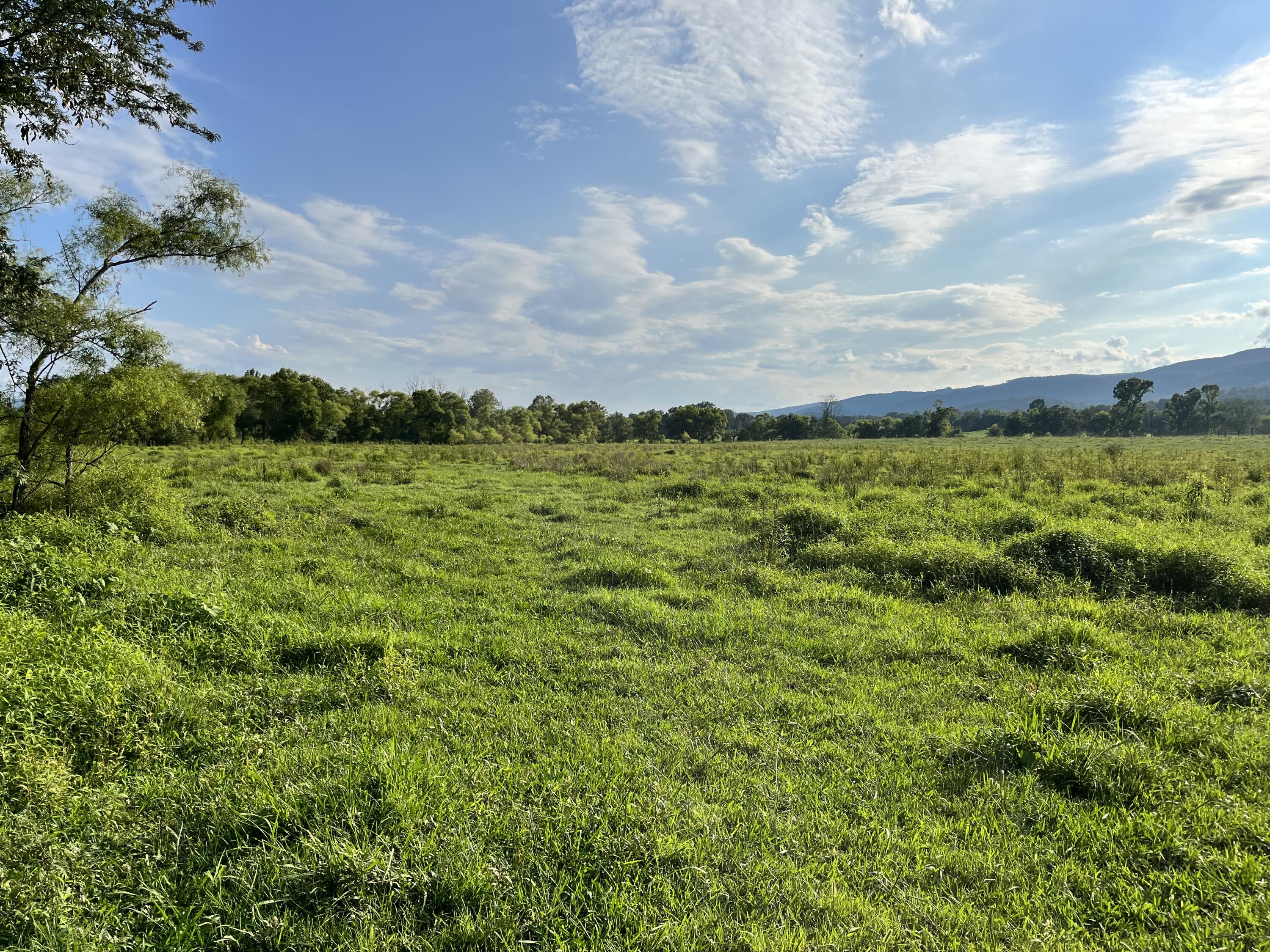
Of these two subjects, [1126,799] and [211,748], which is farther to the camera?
[211,748]

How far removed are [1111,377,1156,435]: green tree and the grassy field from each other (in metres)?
102

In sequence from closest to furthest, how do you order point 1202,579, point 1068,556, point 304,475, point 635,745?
point 635,745 < point 1202,579 < point 1068,556 < point 304,475

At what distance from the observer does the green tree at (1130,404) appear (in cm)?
8344

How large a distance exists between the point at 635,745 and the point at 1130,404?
115 m

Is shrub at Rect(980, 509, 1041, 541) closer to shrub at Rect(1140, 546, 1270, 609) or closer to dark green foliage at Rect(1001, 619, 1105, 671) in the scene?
shrub at Rect(1140, 546, 1270, 609)

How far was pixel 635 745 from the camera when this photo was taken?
4207mm

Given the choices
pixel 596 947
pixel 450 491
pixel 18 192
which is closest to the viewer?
pixel 596 947

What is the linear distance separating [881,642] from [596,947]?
4855 millimetres

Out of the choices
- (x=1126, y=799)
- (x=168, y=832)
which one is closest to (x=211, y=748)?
(x=168, y=832)

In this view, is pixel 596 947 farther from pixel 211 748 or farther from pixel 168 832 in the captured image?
pixel 211 748

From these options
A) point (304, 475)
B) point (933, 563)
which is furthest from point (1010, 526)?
point (304, 475)

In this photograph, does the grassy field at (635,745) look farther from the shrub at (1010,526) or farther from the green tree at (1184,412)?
the green tree at (1184,412)

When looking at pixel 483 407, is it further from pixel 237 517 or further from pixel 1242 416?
pixel 1242 416

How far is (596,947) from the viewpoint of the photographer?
2.48 metres
